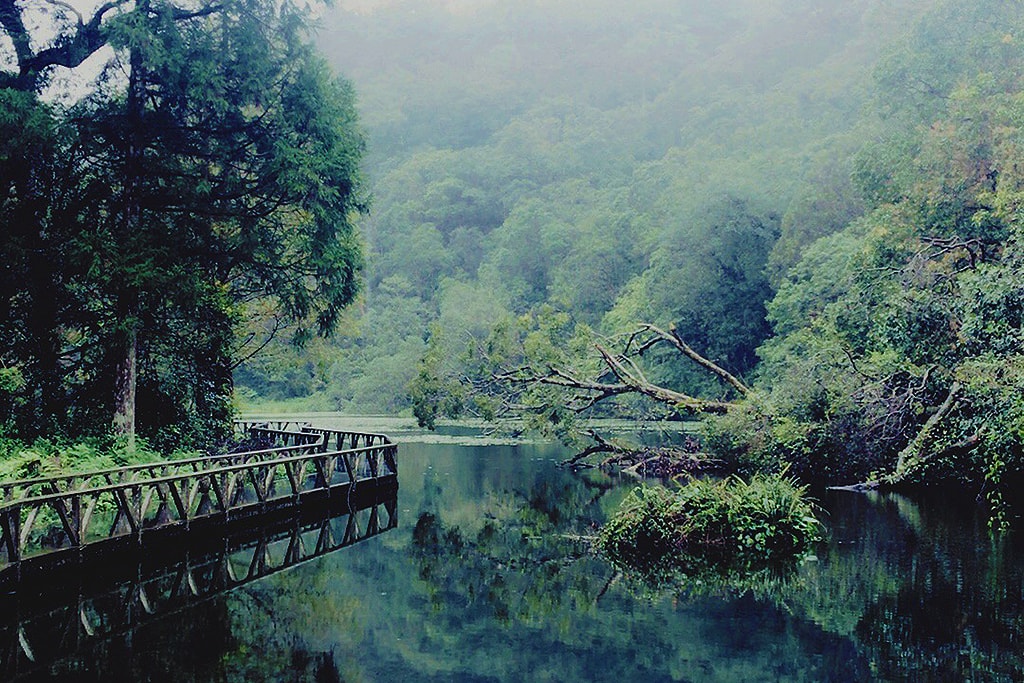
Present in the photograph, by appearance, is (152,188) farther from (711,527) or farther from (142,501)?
(711,527)

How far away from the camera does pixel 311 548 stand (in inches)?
564

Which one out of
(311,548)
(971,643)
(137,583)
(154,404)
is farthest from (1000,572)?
(154,404)

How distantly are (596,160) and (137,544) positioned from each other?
80215 mm

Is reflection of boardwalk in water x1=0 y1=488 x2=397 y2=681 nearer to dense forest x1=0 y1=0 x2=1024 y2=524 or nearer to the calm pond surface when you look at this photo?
the calm pond surface

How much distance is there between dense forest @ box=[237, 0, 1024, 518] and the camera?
827 inches

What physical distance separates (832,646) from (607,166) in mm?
82471

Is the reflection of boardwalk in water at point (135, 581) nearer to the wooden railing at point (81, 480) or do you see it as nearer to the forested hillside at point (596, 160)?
the wooden railing at point (81, 480)

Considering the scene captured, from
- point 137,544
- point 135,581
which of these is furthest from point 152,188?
point 135,581

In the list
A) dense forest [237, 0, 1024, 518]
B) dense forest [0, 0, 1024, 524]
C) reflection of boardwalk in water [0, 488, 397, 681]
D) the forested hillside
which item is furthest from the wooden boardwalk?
the forested hillside

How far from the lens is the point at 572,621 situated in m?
9.86

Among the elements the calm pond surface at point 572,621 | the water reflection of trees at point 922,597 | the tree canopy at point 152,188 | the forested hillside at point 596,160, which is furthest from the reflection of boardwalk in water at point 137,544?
the forested hillside at point 596,160

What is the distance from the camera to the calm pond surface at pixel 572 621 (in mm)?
8312

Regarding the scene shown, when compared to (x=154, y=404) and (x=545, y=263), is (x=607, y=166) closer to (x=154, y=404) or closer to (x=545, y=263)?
(x=545, y=263)

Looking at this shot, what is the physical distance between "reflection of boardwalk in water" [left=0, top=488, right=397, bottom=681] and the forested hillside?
48.9 feet
